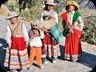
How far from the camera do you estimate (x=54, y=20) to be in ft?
23.3

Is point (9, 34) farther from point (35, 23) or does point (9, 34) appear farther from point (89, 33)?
point (89, 33)

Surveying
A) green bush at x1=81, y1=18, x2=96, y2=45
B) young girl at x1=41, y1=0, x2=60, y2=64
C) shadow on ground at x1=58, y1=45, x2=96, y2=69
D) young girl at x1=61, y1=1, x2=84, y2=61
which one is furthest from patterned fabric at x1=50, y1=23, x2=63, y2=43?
green bush at x1=81, y1=18, x2=96, y2=45

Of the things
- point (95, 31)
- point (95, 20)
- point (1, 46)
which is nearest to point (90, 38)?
point (95, 31)

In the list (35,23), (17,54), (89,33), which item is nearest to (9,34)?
(17,54)

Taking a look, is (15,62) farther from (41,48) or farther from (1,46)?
(1,46)

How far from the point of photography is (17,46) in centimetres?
636

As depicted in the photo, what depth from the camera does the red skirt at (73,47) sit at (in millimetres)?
7395

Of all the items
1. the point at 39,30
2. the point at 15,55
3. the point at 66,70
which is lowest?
the point at 66,70

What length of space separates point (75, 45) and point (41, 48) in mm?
942

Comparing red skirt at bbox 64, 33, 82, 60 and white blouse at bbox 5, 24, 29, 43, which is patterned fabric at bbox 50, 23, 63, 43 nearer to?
red skirt at bbox 64, 33, 82, 60

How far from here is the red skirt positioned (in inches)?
291

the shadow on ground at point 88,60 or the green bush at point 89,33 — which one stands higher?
the green bush at point 89,33

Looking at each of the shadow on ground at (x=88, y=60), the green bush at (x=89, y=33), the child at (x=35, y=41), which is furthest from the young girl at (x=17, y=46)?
the green bush at (x=89, y=33)

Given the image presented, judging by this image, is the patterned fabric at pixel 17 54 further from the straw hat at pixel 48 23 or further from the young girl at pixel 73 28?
the young girl at pixel 73 28
